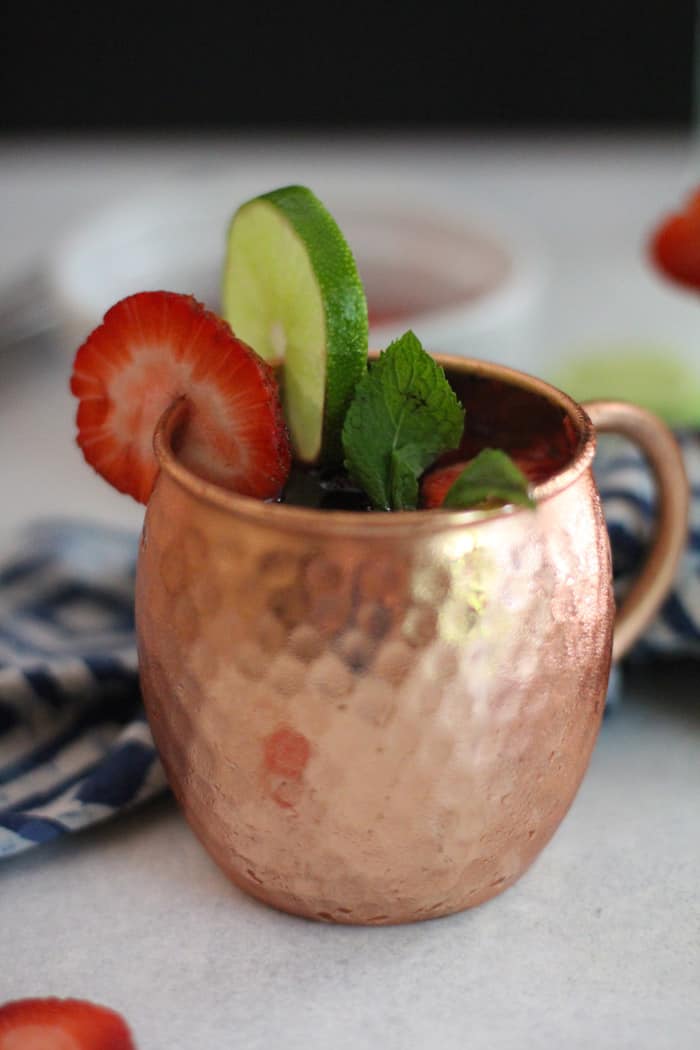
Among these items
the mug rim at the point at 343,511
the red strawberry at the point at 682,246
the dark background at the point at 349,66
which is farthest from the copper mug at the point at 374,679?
the dark background at the point at 349,66

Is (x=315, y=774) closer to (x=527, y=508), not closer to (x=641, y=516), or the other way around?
(x=527, y=508)

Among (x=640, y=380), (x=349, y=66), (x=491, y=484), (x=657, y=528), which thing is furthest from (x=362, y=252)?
(x=349, y=66)

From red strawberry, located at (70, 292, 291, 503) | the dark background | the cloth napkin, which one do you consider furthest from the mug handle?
the dark background

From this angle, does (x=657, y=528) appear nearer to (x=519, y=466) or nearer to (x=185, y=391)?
(x=519, y=466)

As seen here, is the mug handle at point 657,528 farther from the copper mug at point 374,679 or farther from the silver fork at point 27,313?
the silver fork at point 27,313

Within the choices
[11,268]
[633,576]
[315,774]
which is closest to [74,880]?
[315,774]

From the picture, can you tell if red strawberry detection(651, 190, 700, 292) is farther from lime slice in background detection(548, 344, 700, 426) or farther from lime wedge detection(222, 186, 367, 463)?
lime wedge detection(222, 186, 367, 463)
